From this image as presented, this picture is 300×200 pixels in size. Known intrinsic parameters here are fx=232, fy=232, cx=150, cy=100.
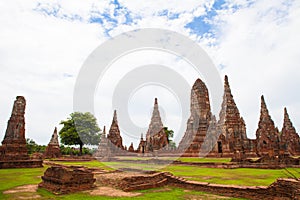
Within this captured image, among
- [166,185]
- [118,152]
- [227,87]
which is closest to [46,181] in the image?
[166,185]

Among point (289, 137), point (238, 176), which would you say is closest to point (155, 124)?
point (289, 137)

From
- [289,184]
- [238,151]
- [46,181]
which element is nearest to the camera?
[289,184]

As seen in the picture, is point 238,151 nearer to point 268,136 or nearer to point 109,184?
point 268,136

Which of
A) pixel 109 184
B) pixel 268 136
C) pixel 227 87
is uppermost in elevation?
pixel 227 87

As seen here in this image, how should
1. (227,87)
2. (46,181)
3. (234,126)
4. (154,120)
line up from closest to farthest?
1. (46,181)
2. (234,126)
3. (227,87)
4. (154,120)

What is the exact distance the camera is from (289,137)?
38.3 m

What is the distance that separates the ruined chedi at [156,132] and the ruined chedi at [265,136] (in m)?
15.4

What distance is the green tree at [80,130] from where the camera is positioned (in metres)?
45.6

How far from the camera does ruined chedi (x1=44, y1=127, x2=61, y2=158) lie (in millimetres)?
40803

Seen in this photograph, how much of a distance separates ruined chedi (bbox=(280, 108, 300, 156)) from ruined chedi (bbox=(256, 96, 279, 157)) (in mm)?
6390

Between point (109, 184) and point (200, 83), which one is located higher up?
point (200, 83)

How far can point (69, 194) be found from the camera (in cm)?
1004

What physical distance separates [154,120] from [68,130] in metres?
17.6

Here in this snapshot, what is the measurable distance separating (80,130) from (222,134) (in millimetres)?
28743
